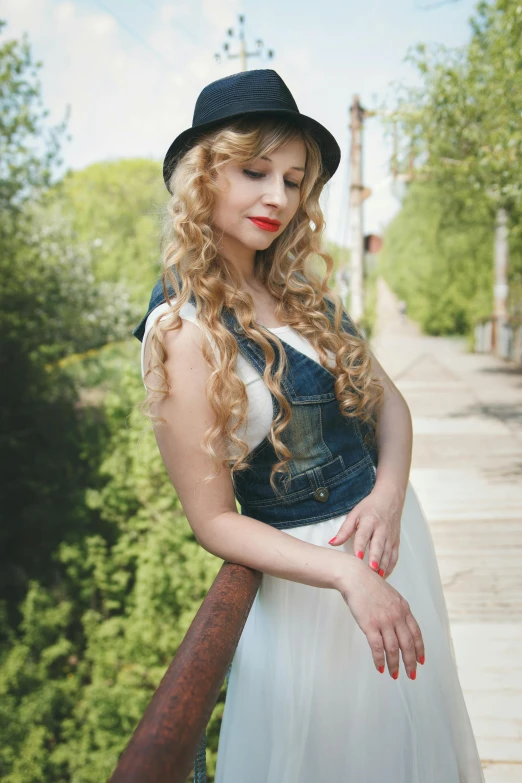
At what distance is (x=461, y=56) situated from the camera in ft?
22.1

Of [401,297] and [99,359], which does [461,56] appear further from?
[401,297]

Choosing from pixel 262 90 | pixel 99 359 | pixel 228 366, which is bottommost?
pixel 99 359

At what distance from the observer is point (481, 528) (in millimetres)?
4527

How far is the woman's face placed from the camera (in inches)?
53.1

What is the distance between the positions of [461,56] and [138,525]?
23.2 feet

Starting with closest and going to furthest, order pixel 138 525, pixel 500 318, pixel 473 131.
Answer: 1. pixel 473 131
2. pixel 138 525
3. pixel 500 318

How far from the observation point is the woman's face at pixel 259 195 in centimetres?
135

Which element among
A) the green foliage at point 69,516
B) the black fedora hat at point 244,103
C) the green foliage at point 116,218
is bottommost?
the green foliage at point 69,516

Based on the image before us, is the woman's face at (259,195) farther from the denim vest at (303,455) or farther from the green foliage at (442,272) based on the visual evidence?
the green foliage at (442,272)

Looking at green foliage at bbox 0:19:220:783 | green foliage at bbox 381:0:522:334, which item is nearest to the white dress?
green foliage at bbox 381:0:522:334

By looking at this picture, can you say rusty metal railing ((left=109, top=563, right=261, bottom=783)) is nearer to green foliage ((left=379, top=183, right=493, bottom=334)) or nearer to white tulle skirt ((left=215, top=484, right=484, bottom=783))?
white tulle skirt ((left=215, top=484, right=484, bottom=783))

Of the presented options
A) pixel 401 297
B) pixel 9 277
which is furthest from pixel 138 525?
pixel 401 297

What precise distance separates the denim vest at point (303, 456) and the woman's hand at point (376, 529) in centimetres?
6

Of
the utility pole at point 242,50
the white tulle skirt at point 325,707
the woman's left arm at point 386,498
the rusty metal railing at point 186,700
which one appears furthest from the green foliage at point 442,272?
the rusty metal railing at point 186,700
